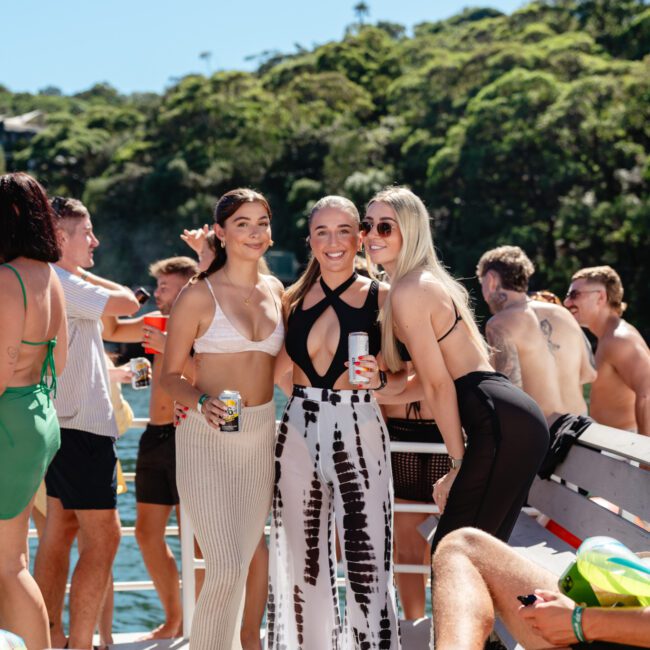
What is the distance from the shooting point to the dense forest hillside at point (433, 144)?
38094 millimetres

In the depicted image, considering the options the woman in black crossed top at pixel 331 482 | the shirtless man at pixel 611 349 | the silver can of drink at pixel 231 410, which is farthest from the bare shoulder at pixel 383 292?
the shirtless man at pixel 611 349

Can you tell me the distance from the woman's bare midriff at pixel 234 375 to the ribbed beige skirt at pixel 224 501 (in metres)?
0.07

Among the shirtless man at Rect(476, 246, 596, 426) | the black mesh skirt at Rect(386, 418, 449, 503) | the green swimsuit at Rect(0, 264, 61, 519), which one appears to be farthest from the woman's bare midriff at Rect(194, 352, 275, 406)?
the shirtless man at Rect(476, 246, 596, 426)

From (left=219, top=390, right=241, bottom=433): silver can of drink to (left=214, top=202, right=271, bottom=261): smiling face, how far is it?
2.13 feet

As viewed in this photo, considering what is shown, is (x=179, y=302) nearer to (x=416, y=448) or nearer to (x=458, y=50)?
(x=416, y=448)

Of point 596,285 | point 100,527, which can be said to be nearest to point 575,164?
point 596,285

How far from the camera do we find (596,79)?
1548 inches

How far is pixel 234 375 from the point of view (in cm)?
333

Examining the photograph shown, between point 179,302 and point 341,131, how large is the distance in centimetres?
5859

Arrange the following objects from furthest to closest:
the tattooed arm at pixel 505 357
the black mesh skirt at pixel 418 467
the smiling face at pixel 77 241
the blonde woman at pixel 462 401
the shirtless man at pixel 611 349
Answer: the shirtless man at pixel 611 349, the tattooed arm at pixel 505 357, the black mesh skirt at pixel 418 467, the smiling face at pixel 77 241, the blonde woman at pixel 462 401

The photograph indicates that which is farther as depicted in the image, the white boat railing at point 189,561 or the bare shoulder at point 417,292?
the white boat railing at point 189,561

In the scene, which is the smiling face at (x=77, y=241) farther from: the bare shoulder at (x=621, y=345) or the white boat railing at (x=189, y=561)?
the bare shoulder at (x=621, y=345)

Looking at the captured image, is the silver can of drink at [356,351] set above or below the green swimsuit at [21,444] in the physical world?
above

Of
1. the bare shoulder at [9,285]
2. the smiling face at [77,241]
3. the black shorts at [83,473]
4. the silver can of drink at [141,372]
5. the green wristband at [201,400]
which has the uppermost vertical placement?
the smiling face at [77,241]
